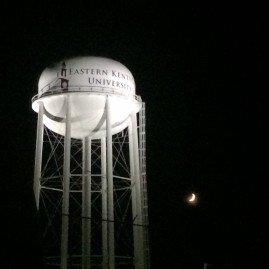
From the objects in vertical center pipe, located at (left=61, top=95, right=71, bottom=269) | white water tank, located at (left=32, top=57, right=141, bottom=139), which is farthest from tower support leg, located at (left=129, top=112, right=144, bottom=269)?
vertical center pipe, located at (left=61, top=95, right=71, bottom=269)

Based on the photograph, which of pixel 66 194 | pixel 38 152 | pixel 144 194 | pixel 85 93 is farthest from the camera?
pixel 144 194

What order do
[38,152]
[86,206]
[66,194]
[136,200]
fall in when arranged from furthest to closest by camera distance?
[86,206] → [136,200] → [38,152] → [66,194]

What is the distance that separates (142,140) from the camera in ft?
79.0

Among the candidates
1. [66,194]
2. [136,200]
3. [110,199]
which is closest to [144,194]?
[136,200]

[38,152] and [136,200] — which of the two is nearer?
[38,152]

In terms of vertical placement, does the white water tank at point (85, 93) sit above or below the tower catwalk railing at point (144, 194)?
above

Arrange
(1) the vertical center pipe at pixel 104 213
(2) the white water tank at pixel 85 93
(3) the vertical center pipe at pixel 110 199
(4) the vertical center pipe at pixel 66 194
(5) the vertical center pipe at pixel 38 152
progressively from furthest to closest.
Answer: (2) the white water tank at pixel 85 93 < (5) the vertical center pipe at pixel 38 152 < (1) the vertical center pipe at pixel 104 213 < (3) the vertical center pipe at pixel 110 199 < (4) the vertical center pipe at pixel 66 194

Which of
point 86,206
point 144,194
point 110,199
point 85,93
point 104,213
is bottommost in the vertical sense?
point 110,199

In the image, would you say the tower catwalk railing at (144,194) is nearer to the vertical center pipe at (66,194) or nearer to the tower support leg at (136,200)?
the tower support leg at (136,200)

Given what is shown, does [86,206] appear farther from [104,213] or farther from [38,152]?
[38,152]

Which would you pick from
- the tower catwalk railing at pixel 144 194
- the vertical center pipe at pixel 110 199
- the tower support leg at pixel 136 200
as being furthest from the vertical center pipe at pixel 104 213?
the tower catwalk railing at pixel 144 194

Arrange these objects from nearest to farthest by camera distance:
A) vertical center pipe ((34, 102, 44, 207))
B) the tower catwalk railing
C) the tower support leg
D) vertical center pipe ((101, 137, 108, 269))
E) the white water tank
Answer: the tower support leg
vertical center pipe ((101, 137, 108, 269))
vertical center pipe ((34, 102, 44, 207))
the white water tank
the tower catwalk railing

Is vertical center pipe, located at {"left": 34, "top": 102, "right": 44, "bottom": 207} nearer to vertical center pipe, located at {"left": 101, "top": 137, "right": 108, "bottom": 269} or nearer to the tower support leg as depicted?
vertical center pipe, located at {"left": 101, "top": 137, "right": 108, "bottom": 269}

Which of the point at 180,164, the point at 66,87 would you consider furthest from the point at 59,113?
the point at 180,164
